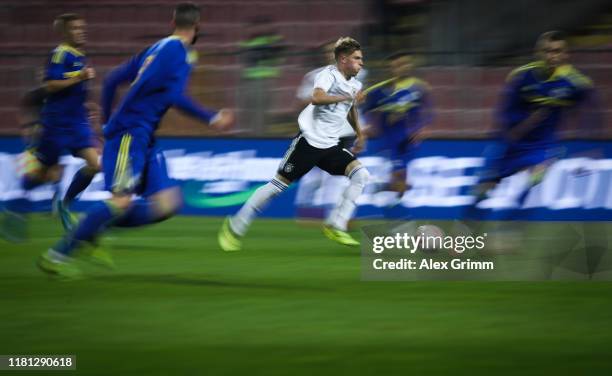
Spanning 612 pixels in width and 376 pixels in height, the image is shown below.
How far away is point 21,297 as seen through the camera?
7062 mm

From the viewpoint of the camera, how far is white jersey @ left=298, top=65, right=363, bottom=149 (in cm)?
967

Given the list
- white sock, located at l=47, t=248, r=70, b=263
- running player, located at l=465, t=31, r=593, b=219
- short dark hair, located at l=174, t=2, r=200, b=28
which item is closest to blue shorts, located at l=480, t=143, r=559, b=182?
running player, located at l=465, t=31, r=593, b=219

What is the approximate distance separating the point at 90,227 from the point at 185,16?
1.58 m

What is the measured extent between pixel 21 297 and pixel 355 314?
2125 mm

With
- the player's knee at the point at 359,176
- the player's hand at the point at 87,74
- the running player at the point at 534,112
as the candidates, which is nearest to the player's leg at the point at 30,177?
the player's hand at the point at 87,74

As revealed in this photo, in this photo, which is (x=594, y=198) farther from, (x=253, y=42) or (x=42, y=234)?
(x=42, y=234)

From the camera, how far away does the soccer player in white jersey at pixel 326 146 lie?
9.58 metres

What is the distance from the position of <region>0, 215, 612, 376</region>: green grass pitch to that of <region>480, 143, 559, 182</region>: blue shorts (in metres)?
1.66

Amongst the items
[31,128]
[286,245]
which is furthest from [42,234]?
[286,245]

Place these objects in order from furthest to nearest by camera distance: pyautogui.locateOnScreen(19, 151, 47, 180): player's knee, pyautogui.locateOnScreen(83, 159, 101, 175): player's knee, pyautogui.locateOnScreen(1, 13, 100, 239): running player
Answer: pyautogui.locateOnScreen(19, 151, 47, 180): player's knee
pyautogui.locateOnScreen(83, 159, 101, 175): player's knee
pyautogui.locateOnScreen(1, 13, 100, 239): running player

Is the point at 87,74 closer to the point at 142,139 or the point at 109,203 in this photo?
the point at 142,139

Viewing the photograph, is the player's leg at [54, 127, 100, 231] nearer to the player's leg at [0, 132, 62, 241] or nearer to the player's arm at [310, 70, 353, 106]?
the player's leg at [0, 132, 62, 241]

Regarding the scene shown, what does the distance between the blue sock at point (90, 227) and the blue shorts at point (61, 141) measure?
314 cm

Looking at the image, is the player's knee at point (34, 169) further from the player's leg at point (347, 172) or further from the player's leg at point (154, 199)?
the player's leg at point (154, 199)
